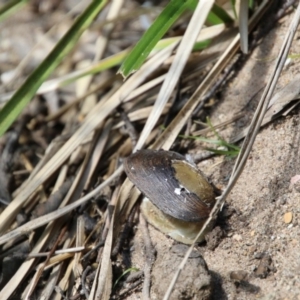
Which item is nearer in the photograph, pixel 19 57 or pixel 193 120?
Result: pixel 193 120

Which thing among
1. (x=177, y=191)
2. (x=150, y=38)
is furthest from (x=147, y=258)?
(x=150, y=38)

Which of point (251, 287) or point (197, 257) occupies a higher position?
point (197, 257)

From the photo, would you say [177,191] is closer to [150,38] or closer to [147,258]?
[147,258]

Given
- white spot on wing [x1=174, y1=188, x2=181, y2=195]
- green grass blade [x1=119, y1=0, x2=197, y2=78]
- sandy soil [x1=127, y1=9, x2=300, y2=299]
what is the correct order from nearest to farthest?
sandy soil [x1=127, y1=9, x2=300, y2=299] < white spot on wing [x1=174, y1=188, x2=181, y2=195] < green grass blade [x1=119, y1=0, x2=197, y2=78]

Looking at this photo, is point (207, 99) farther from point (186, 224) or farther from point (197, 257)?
point (197, 257)

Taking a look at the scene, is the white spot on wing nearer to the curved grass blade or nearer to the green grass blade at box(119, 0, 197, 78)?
the green grass blade at box(119, 0, 197, 78)

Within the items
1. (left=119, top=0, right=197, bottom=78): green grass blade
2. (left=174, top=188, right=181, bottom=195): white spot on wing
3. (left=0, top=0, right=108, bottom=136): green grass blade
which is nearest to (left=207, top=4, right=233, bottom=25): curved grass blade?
(left=119, top=0, right=197, bottom=78): green grass blade

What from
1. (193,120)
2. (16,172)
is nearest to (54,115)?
(16,172)
